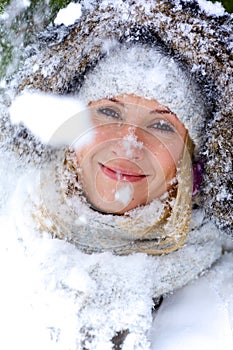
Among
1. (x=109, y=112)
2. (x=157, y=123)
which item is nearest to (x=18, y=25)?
(x=109, y=112)

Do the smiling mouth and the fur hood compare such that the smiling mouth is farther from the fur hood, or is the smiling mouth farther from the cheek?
the fur hood

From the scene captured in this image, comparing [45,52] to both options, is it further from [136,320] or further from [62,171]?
[136,320]

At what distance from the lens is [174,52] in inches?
59.8

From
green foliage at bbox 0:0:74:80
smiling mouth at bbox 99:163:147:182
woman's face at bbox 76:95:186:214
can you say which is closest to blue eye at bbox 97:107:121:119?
woman's face at bbox 76:95:186:214

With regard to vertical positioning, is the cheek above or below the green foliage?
below

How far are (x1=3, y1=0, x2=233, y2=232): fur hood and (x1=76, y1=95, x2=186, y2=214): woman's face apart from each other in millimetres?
85

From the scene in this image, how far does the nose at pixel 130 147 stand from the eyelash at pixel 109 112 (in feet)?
0.19

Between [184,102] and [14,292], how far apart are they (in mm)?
617

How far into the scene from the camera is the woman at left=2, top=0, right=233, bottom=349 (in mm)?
1547

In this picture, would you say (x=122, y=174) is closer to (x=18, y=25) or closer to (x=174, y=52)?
(x=174, y=52)

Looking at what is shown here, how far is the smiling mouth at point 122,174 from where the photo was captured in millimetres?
1558

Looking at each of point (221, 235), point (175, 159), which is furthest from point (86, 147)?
point (221, 235)

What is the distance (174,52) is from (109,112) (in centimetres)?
21

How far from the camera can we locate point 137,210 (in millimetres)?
1638
